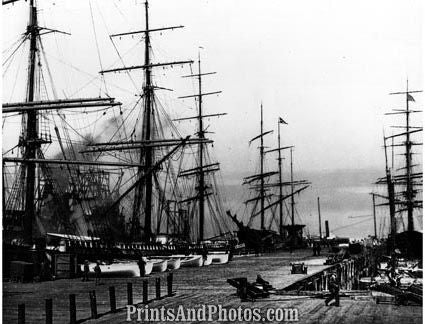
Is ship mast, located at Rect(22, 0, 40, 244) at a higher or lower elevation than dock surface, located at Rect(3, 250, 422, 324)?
higher

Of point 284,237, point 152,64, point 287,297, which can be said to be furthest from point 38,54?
point 284,237

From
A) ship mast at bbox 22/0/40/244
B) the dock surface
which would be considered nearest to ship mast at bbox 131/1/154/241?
ship mast at bbox 22/0/40/244

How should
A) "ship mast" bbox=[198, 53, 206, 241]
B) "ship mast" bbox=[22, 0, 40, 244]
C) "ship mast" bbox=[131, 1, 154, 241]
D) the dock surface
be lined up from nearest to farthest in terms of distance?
1. the dock surface
2. "ship mast" bbox=[22, 0, 40, 244]
3. "ship mast" bbox=[131, 1, 154, 241]
4. "ship mast" bbox=[198, 53, 206, 241]

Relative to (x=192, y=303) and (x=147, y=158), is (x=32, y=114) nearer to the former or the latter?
(x=147, y=158)

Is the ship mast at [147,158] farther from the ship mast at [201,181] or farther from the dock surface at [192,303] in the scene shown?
the dock surface at [192,303]

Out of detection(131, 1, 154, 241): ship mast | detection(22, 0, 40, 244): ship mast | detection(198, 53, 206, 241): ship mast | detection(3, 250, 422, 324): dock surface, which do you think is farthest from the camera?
detection(198, 53, 206, 241): ship mast

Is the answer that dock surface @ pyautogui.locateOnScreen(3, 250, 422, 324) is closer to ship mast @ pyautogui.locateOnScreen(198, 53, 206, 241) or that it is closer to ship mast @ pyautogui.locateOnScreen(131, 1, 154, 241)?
ship mast @ pyautogui.locateOnScreen(131, 1, 154, 241)

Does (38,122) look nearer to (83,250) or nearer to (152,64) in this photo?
(83,250)

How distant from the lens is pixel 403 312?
16.1 meters

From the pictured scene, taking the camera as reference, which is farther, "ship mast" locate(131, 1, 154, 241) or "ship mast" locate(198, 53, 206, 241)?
"ship mast" locate(198, 53, 206, 241)

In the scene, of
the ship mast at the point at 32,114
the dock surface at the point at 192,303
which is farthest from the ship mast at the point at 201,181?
the dock surface at the point at 192,303

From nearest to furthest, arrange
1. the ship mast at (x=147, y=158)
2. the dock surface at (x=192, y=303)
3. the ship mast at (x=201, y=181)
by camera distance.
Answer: the dock surface at (x=192, y=303) → the ship mast at (x=147, y=158) → the ship mast at (x=201, y=181)

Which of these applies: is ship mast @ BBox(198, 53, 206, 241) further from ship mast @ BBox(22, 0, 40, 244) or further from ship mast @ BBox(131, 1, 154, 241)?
ship mast @ BBox(22, 0, 40, 244)

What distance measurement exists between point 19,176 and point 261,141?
4914cm
